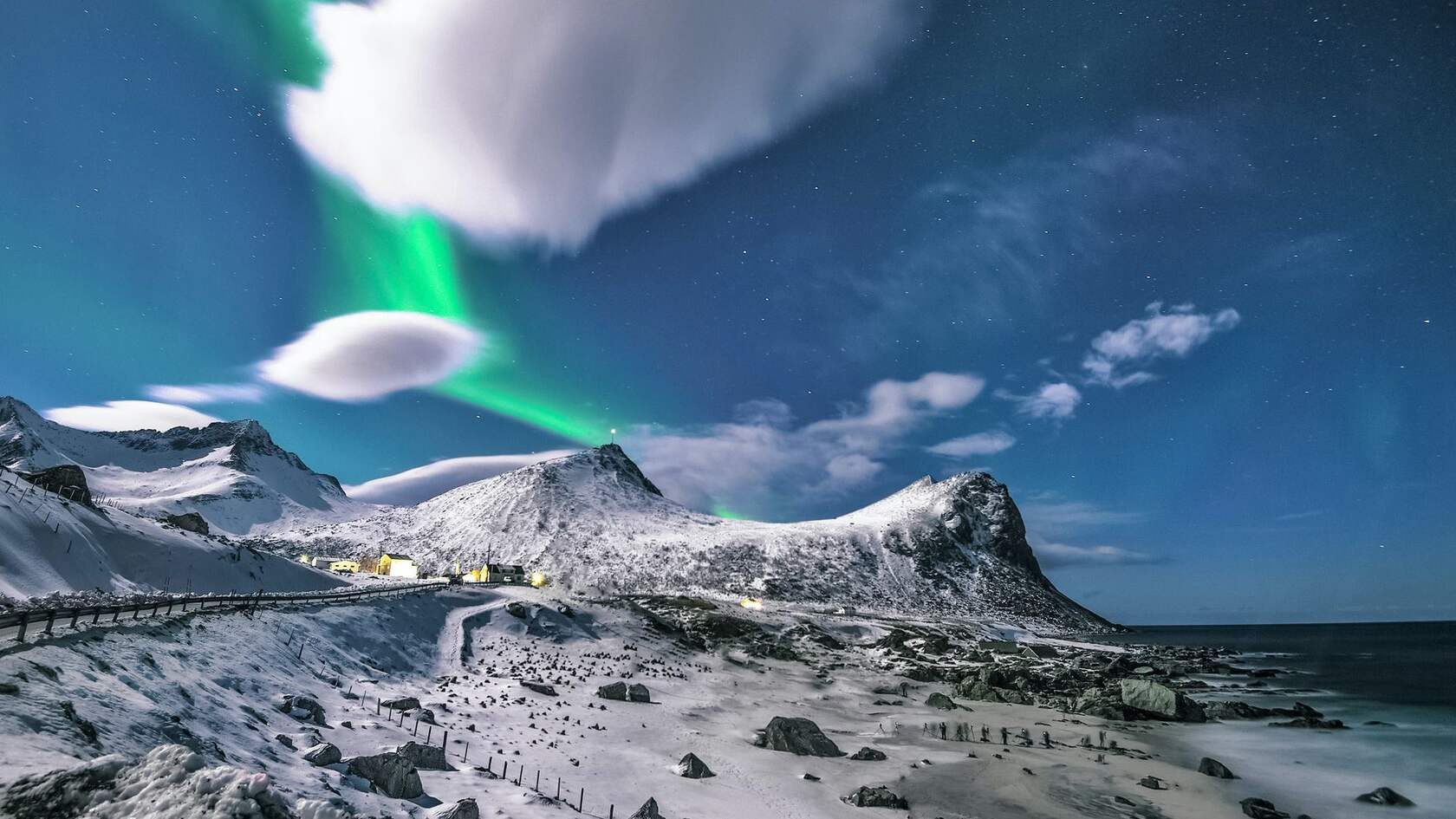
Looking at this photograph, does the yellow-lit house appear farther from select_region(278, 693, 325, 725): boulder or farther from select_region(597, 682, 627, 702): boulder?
select_region(278, 693, 325, 725): boulder

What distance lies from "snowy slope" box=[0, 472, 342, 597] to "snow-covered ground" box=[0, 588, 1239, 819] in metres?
12.1

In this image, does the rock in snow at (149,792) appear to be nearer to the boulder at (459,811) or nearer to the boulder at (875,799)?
the boulder at (459,811)

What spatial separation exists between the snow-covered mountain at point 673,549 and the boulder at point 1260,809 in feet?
339

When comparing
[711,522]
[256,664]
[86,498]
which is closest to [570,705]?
[256,664]

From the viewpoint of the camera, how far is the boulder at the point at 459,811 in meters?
16.6

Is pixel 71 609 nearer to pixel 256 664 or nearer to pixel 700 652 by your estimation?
pixel 256 664

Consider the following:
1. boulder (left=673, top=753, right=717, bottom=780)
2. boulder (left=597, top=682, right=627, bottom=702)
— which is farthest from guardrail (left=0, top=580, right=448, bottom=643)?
boulder (left=673, top=753, right=717, bottom=780)

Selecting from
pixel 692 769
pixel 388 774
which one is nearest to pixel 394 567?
pixel 692 769

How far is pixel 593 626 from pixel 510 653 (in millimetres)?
14264

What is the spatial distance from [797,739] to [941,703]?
2329 centimetres

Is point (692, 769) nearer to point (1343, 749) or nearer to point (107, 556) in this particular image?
point (107, 556)

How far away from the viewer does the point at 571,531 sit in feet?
515

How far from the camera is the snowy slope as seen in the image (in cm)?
3369

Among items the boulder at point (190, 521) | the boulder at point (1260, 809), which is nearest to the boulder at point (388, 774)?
the boulder at point (1260, 809)
